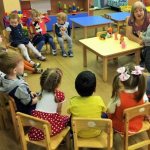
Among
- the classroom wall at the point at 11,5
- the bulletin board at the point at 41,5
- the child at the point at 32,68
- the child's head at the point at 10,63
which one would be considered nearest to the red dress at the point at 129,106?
the child's head at the point at 10,63

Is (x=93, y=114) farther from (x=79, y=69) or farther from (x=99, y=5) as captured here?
(x=99, y=5)

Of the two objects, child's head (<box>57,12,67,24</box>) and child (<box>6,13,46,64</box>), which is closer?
child (<box>6,13,46,64</box>)

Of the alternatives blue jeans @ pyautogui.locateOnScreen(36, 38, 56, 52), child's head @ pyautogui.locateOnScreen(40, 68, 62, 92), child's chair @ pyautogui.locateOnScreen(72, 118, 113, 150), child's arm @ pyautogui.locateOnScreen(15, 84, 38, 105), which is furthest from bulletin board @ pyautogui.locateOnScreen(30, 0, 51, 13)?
child's chair @ pyautogui.locateOnScreen(72, 118, 113, 150)

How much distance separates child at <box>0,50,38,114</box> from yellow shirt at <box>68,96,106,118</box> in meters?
0.48

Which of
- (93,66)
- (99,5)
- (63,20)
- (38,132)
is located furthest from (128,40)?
(99,5)

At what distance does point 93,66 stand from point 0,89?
1.84 metres

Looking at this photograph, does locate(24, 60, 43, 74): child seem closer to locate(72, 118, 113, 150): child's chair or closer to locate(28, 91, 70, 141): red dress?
locate(28, 91, 70, 141): red dress

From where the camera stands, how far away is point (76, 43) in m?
4.68

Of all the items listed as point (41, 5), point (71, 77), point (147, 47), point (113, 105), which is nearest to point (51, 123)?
point (113, 105)

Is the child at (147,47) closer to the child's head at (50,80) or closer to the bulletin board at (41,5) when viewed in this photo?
the child's head at (50,80)

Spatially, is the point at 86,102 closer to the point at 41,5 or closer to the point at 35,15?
the point at 35,15

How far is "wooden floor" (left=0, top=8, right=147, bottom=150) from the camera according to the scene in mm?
2295

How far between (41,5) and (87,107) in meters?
4.18

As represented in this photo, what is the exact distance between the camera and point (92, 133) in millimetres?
1805
